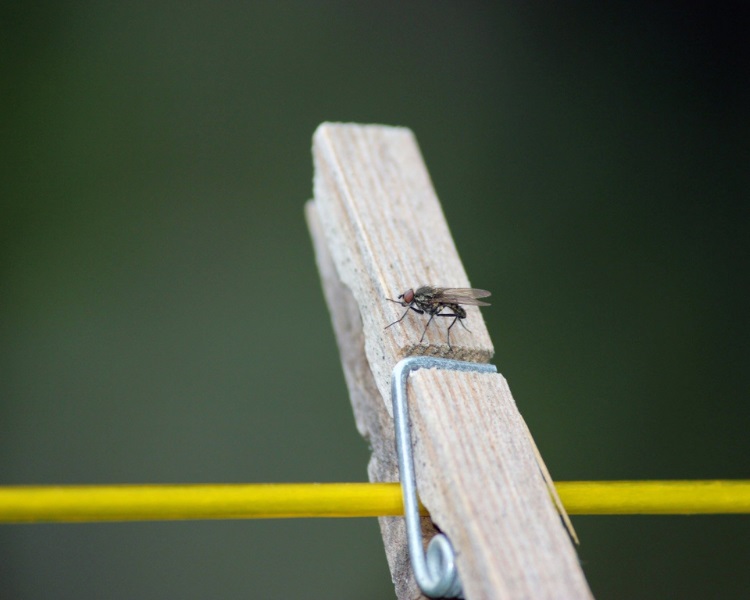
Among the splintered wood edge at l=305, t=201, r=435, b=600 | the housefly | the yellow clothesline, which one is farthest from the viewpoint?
the housefly

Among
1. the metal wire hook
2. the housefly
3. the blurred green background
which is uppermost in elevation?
the blurred green background

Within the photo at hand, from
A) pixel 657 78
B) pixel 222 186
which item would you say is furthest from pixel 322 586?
pixel 657 78

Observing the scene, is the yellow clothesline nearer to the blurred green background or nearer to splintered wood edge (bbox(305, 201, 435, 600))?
splintered wood edge (bbox(305, 201, 435, 600))

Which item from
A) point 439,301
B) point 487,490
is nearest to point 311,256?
point 439,301

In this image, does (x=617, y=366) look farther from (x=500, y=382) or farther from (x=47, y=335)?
(x=500, y=382)

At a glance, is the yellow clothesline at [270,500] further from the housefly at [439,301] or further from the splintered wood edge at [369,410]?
the housefly at [439,301]

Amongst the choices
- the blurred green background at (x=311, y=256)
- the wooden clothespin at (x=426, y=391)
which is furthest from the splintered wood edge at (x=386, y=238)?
the blurred green background at (x=311, y=256)

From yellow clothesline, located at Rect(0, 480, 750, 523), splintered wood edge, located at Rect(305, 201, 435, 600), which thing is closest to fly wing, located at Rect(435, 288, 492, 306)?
splintered wood edge, located at Rect(305, 201, 435, 600)

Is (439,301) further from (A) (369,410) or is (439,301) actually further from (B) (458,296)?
(A) (369,410)
